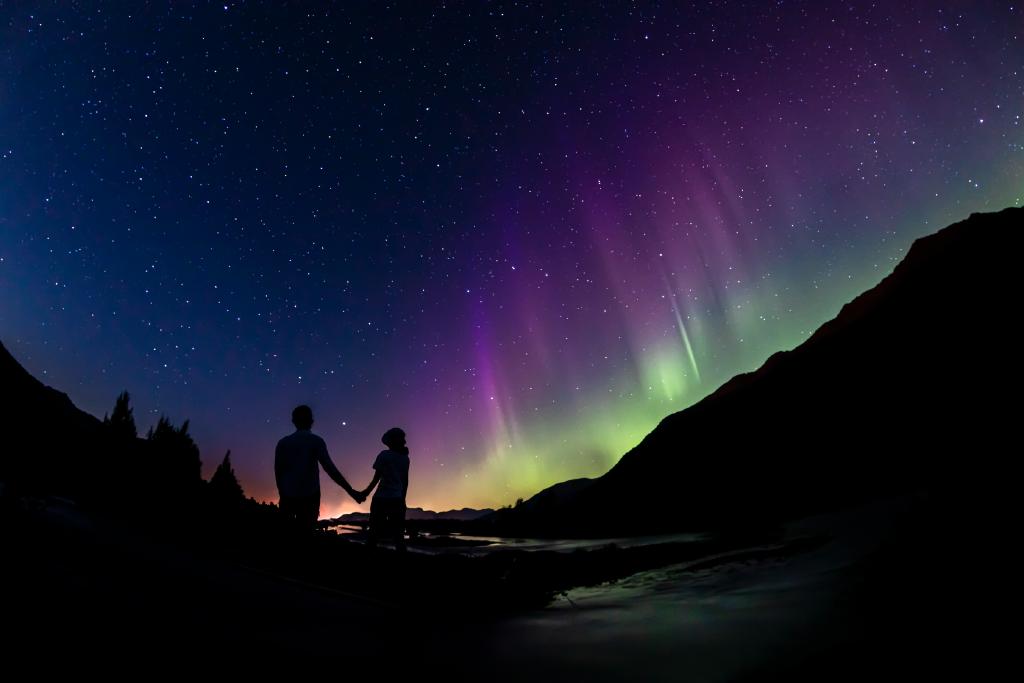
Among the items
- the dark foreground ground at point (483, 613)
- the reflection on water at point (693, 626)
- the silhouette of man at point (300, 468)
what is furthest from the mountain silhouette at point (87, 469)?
the reflection on water at point (693, 626)

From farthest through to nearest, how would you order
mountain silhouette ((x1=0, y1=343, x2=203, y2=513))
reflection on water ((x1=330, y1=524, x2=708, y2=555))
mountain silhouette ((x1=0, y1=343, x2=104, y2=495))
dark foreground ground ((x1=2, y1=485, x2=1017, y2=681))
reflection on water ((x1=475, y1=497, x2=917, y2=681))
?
1. reflection on water ((x1=330, y1=524, x2=708, y2=555))
2. mountain silhouette ((x1=0, y1=343, x2=203, y2=513))
3. mountain silhouette ((x1=0, y1=343, x2=104, y2=495))
4. reflection on water ((x1=475, y1=497, x2=917, y2=681))
5. dark foreground ground ((x1=2, y1=485, x2=1017, y2=681))

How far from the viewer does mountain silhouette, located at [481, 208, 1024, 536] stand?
44062 mm

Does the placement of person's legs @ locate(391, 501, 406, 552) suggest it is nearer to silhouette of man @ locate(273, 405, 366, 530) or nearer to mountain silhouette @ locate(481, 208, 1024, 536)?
silhouette of man @ locate(273, 405, 366, 530)

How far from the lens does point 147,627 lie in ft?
7.41

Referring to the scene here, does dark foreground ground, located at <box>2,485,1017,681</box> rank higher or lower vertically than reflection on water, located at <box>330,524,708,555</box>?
higher

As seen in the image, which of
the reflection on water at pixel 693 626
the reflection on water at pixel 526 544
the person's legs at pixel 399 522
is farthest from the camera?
the reflection on water at pixel 526 544

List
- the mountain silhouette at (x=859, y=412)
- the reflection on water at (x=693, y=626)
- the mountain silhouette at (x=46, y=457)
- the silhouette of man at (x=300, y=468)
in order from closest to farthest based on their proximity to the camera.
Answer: the reflection on water at (x=693, y=626), the mountain silhouette at (x=46, y=457), the silhouette of man at (x=300, y=468), the mountain silhouette at (x=859, y=412)

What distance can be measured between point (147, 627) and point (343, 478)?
404 centimetres

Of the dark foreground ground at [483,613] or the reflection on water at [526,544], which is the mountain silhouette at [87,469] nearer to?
the dark foreground ground at [483,613]

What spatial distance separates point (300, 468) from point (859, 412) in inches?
2353

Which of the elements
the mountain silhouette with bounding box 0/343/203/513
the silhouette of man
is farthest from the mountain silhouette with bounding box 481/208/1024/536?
the mountain silhouette with bounding box 0/343/203/513

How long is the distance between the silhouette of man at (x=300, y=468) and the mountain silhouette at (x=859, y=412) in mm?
34610

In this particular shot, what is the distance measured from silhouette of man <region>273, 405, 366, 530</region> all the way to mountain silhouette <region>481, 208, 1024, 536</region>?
3461 cm

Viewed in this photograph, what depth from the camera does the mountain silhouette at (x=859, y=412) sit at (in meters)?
44.1
